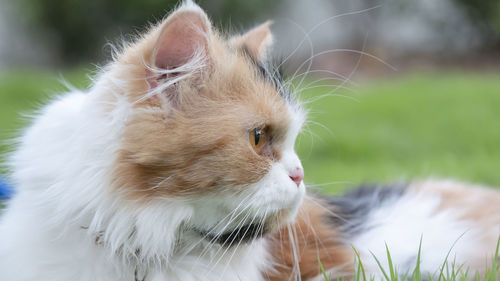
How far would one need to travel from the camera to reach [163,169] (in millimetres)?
1541

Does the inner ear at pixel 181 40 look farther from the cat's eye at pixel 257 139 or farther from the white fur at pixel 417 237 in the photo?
the white fur at pixel 417 237

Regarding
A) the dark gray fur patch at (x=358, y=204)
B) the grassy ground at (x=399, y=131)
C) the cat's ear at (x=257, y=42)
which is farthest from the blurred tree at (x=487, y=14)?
the cat's ear at (x=257, y=42)

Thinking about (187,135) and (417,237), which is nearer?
(187,135)

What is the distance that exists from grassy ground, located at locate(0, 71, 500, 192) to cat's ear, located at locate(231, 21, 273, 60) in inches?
77.1

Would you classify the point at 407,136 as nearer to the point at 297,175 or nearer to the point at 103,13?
the point at 297,175

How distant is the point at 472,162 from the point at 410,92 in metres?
2.12

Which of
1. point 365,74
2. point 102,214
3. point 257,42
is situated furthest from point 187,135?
point 365,74

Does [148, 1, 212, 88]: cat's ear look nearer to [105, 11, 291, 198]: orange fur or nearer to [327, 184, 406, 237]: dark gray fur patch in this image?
[105, 11, 291, 198]: orange fur

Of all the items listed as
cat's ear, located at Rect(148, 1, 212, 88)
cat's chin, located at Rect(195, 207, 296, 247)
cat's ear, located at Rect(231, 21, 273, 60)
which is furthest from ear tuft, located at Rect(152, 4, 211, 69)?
cat's chin, located at Rect(195, 207, 296, 247)

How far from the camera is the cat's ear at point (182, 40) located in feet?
4.99

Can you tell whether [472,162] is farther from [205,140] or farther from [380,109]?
[205,140]

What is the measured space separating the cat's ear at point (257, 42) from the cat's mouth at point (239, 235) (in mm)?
559

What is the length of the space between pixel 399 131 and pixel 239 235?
4021 millimetres

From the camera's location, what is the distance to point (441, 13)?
10375 millimetres
